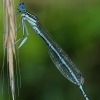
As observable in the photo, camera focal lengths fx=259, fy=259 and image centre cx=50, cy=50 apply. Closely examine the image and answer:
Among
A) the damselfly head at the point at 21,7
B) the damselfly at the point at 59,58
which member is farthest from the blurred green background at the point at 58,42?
the damselfly head at the point at 21,7

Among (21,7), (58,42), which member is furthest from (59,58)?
(21,7)

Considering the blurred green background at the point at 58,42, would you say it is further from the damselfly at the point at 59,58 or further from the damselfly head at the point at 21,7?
the damselfly head at the point at 21,7

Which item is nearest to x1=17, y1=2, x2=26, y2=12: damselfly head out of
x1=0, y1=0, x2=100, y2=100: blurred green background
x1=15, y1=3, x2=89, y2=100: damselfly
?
x1=15, y1=3, x2=89, y2=100: damselfly

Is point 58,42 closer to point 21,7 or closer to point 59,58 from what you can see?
point 59,58

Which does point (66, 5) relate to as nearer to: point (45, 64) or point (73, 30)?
point (73, 30)

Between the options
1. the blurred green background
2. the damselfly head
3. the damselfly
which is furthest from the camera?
the blurred green background

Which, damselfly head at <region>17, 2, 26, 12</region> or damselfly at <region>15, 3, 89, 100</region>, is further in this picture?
damselfly at <region>15, 3, 89, 100</region>

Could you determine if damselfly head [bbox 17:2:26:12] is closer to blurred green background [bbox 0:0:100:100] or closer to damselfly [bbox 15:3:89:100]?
damselfly [bbox 15:3:89:100]

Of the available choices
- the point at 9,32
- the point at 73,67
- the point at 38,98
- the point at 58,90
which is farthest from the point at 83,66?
the point at 9,32

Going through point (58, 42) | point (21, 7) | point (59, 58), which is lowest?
point (59, 58)

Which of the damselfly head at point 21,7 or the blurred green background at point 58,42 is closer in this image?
the damselfly head at point 21,7
